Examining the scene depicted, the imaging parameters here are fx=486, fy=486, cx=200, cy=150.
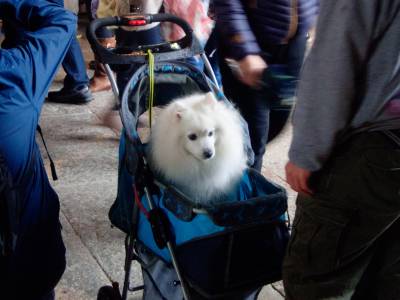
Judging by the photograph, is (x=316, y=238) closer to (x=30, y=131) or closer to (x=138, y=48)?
(x=30, y=131)

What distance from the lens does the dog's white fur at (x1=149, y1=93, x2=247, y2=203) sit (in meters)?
1.81

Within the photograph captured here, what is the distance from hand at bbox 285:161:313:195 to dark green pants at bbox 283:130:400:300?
19mm

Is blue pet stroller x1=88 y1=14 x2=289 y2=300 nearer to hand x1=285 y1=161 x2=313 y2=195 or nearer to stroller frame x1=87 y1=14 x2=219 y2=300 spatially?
stroller frame x1=87 y1=14 x2=219 y2=300

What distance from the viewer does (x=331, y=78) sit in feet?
3.76

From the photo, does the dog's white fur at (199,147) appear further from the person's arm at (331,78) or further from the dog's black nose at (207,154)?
the person's arm at (331,78)

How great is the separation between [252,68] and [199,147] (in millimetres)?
349

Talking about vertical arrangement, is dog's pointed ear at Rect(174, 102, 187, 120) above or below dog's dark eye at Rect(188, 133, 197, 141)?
above

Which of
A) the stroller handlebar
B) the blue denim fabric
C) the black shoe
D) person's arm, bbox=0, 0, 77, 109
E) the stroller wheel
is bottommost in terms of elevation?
the black shoe

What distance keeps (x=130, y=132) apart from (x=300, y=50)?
84cm

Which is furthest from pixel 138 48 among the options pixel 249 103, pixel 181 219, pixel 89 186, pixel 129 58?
pixel 89 186

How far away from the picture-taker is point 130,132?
1728 mm

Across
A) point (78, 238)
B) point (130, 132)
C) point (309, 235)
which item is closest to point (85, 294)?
point (78, 238)

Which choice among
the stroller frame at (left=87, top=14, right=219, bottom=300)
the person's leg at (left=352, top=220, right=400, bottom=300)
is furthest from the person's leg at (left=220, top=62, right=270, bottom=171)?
the person's leg at (left=352, top=220, right=400, bottom=300)

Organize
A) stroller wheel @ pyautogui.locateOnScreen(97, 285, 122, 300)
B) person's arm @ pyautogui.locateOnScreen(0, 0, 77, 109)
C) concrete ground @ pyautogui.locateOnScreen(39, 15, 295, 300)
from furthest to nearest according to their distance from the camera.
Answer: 1. concrete ground @ pyautogui.locateOnScreen(39, 15, 295, 300)
2. stroller wheel @ pyautogui.locateOnScreen(97, 285, 122, 300)
3. person's arm @ pyautogui.locateOnScreen(0, 0, 77, 109)
